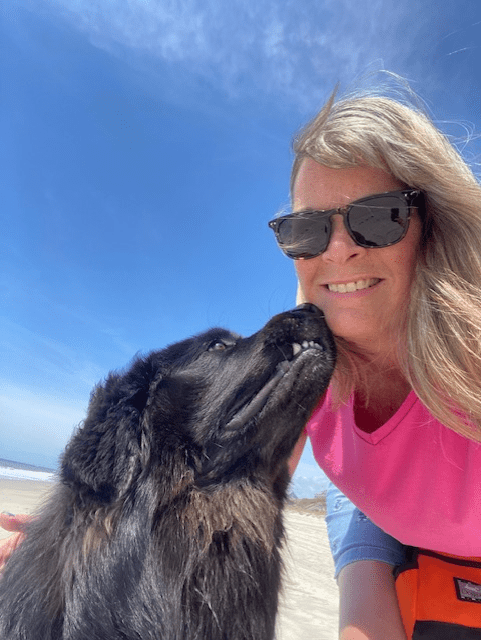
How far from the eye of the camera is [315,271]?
2477 millimetres

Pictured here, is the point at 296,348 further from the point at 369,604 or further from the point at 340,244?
the point at 369,604

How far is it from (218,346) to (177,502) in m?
0.82

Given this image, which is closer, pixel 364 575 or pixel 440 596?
pixel 440 596

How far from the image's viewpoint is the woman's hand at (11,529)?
7.47 ft

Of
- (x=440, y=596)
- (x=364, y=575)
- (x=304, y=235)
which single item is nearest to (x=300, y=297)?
(x=304, y=235)

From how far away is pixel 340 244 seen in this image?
7.36ft

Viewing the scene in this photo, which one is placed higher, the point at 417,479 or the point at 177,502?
the point at 417,479

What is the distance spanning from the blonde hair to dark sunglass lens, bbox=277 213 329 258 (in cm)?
27

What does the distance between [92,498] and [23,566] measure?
414 millimetres

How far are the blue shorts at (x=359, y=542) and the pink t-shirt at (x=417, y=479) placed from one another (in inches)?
6.4

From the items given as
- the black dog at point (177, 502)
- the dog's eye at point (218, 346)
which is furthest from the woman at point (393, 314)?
the dog's eye at point (218, 346)

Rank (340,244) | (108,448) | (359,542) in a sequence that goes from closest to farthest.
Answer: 1. (108,448)
2. (340,244)
3. (359,542)

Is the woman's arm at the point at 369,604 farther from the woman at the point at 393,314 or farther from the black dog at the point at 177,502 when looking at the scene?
the black dog at the point at 177,502

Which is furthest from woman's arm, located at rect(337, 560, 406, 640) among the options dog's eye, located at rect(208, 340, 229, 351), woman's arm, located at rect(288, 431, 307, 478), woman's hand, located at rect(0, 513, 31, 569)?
woman's hand, located at rect(0, 513, 31, 569)
